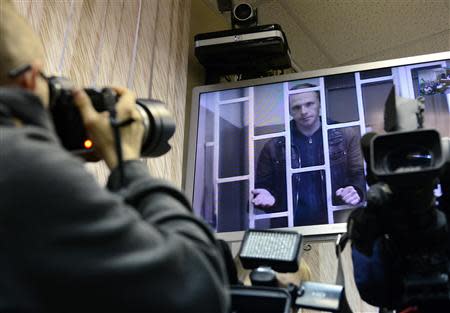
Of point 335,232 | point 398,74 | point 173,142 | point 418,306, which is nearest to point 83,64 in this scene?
point 173,142

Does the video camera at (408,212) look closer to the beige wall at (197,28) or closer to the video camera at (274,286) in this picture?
the video camera at (274,286)

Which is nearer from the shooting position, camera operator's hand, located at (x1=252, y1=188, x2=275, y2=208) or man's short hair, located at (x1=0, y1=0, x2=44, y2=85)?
man's short hair, located at (x1=0, y1=0, x2=44, y2=85)

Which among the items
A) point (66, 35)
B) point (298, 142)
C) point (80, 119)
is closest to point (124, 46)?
point (66, 35)

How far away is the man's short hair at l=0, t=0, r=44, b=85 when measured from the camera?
75 centimetres

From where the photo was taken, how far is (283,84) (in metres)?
1.99

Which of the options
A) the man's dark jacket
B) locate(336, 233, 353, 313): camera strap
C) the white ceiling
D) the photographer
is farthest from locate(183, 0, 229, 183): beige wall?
the photographer

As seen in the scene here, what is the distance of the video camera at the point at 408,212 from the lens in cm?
81

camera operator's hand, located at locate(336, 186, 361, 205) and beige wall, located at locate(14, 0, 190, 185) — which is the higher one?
beige wall, located at locate(14, 0, 190, 185)

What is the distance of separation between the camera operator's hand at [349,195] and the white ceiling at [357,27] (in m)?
0.99

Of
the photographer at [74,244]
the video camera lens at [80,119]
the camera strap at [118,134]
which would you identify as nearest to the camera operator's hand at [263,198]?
the video camera lens at [80,119]

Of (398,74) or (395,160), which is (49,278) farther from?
(398,74)

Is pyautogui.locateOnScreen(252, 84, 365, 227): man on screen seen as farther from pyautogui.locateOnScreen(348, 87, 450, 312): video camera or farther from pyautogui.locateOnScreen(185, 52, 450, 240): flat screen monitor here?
pyautogui.locateOnScreen(348, 87, 450, 312): video camera

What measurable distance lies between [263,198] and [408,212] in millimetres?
948

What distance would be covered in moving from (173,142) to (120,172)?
122cm
